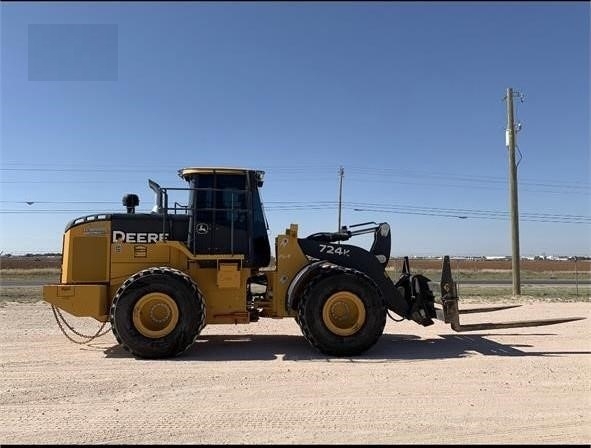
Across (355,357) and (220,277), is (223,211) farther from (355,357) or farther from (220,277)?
(355,357)

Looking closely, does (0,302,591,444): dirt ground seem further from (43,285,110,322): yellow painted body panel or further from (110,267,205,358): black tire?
(43,285,110,322): yellow painted body panel

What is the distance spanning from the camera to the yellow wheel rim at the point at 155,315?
29.2 ft

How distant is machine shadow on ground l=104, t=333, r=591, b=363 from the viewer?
29.5 ft

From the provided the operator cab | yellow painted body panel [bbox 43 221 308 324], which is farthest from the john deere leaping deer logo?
yellow painted body panel [bbox 43 221 308 324]

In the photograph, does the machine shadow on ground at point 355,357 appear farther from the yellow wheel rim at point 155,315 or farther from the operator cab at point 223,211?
the operator cab at point 223,211

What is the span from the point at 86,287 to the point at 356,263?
4.62m

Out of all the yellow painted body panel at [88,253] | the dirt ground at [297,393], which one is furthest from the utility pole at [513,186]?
the yellow painted body panel at [88,253]

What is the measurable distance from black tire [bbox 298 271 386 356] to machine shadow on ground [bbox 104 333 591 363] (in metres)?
0.23

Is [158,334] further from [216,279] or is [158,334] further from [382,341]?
[382,341]

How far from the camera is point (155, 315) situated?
29.5ft

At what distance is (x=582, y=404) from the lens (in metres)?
6.21

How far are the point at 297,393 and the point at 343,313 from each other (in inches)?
110

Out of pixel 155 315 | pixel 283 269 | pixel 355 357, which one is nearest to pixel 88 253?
pixel 155 315

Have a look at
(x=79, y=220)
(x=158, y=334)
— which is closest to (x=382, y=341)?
(x=158, y=334)
